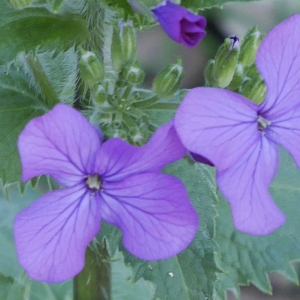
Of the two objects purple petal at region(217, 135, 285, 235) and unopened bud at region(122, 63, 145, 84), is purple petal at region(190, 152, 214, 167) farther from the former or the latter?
unopened bud at region(122, 63, 145, 84)

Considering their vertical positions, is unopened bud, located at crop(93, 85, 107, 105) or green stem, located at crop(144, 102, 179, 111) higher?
unopened bud, located at crop(93, 85, 107, 105)

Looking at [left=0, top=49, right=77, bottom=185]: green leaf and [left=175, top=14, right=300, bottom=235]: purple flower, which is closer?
[left=175, top=14, right=300, bottom=235]: purple flower

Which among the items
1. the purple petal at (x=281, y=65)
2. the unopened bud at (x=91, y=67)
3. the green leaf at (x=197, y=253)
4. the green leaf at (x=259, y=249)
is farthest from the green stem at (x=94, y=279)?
the purple petal at (x=281, y=65)

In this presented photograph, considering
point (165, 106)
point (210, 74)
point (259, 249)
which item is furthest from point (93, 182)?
point (259, 249)

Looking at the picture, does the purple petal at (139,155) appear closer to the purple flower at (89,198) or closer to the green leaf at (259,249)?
the purple flower at (89,198)

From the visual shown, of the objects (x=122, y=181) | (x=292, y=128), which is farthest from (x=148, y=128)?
(x=292, y=128)

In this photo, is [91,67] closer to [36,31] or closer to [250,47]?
[36,31]

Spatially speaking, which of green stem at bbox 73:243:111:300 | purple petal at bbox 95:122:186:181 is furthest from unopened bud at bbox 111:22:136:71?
green stem at bbox 73:243:111:300
